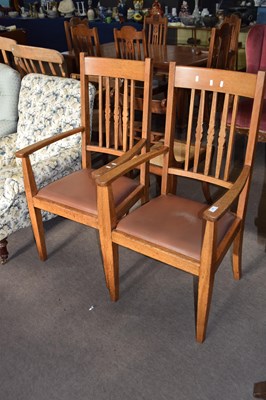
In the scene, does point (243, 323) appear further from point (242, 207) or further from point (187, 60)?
point (187, 60)

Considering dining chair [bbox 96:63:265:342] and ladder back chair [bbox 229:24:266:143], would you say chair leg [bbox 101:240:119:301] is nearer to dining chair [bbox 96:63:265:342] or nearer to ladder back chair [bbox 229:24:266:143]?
dining chair [bbox 96:63:265:342]

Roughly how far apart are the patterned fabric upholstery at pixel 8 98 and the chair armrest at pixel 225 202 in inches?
56.9

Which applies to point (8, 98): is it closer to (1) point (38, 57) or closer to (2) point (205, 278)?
(1) point (38, 57)

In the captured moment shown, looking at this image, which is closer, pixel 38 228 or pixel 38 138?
pixel 38 228

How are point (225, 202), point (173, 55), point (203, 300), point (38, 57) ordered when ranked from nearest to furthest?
point (225, 202), point (203, 300), point (38, 57), point (173, 55)

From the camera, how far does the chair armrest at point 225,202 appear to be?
118 cm

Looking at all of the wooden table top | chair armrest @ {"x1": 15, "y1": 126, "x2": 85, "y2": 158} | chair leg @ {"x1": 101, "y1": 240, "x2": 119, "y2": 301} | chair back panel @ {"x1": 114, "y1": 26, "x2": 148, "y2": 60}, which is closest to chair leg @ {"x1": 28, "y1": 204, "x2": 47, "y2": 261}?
chair armrest @ {"x1": 15, "y1": 126, "x2": 85, "y2": 158}

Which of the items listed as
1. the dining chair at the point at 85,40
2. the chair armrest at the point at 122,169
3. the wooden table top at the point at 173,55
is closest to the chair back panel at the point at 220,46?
the wooden table top at the point at 173,55

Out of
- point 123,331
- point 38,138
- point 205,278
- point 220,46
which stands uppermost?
point 220,46

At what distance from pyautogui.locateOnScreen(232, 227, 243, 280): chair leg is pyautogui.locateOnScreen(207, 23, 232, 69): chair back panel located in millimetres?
1822

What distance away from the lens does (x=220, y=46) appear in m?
3.03

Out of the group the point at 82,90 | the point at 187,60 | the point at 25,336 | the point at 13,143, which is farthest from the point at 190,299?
the point at 187,60

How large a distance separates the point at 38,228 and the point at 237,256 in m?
0.93

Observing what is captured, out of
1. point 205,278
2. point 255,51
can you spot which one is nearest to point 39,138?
point 205,278
